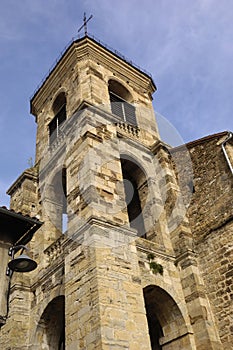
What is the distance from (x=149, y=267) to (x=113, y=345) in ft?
7.99

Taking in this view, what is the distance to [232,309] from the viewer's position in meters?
8.14

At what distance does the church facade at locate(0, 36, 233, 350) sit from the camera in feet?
24.0

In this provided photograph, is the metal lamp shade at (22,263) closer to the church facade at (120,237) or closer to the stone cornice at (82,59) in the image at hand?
the church facade at (120,237)

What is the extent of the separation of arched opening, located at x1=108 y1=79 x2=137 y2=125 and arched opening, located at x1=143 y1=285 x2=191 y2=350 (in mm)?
5722

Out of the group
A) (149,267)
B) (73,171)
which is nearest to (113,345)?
(149,267)

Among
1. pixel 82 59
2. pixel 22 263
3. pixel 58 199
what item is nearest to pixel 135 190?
pixel 58 199

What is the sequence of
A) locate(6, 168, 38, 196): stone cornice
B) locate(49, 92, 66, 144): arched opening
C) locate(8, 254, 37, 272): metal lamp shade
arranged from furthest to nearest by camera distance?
locate(49, 92, 66, 144): arched opening → locate(6, 168, 38, 196): stone cornice → locate(8, 254, 37, 272): metal lamp shade

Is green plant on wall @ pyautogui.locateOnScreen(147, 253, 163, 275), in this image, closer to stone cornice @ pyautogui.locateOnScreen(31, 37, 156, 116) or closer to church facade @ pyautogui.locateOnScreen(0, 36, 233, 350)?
church facade @ pyautogui.locateOnScreen(0, 36, 233, 350)

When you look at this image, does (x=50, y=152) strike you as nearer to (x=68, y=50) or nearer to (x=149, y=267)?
(x=68, y=50)

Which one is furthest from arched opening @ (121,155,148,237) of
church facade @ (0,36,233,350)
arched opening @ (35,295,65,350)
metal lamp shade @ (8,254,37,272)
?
metal lamp shade @ (8,254,37,272)

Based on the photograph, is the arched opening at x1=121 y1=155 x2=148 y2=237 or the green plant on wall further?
the arched opening at x1=121 y1=155 x2=148 y2=237

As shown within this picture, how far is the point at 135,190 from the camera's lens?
11977 millimetres

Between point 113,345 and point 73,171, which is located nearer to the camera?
point 113,345

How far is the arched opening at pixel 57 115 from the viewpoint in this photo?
44.4ft
